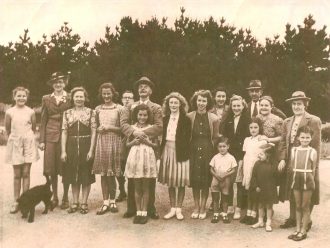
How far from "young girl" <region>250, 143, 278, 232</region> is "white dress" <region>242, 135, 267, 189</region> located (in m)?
0.06

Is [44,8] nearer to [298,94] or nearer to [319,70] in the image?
[298,94]

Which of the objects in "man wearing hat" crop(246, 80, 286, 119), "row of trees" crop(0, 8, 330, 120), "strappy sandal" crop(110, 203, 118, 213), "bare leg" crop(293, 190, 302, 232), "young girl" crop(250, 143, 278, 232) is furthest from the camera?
"row of trees" crop(0, 8, 330, 120)

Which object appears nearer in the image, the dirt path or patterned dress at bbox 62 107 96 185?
the dirt path

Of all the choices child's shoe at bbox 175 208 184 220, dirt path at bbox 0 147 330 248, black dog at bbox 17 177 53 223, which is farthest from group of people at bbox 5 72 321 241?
black dog at bbox 17 177 53 223

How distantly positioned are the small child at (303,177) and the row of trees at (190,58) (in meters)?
5.18

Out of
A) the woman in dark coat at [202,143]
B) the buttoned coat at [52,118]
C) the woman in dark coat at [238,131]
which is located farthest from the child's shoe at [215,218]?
the buttoned coat at [52,118]

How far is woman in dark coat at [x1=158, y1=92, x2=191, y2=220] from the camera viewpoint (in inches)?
199

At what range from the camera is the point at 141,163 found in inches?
195

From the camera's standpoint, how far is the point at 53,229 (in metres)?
4.76

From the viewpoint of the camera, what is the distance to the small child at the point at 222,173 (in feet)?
16.4

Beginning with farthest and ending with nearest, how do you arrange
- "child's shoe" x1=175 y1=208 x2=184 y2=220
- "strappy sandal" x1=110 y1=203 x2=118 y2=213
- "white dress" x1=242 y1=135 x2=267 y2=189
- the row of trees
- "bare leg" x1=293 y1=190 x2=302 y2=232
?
the row of trees → "strappy sandal" x1=110 y1=203 x2=118 y2=213 → "child's shoe" x1=175 y1=208 x2=184 y2=220 → "white dress" x1=242 y1=135 x2=267 y2=189 → "bare leg" x1=293 y1=190 x2=302 y2=232

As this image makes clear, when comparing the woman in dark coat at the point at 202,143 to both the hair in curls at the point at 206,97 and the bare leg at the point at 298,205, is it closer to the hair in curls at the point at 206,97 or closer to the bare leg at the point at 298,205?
the hair in curls at the point at 206,97

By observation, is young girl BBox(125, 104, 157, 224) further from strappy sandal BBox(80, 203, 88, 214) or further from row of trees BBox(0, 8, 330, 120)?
row of trees BBox(0, 8, 330, 120)

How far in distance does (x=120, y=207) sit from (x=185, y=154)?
129cm
